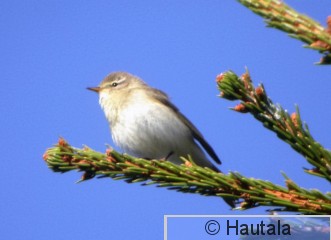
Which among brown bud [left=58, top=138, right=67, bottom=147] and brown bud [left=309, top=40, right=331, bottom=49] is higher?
brown bud [left=309, top=40, right=331, bottom=49]

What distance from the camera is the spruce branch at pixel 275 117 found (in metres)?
2.08

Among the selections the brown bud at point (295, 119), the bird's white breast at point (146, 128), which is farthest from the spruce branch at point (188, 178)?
the bird's white breast at point (146, 128)

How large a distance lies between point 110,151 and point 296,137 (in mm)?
1084

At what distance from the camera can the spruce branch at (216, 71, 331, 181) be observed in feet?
6.82

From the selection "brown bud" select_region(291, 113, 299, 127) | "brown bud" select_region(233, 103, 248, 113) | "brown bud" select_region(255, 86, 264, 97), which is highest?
"brown bud" select_region(255, 86, 264, 97)

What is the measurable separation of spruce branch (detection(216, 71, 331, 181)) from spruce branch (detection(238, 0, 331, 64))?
1.33 ft

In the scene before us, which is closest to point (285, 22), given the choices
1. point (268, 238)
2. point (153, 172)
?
point (268, 238)

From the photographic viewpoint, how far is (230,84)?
2369 millimetres

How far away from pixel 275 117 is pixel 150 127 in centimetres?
430

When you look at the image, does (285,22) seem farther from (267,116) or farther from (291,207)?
(291,207)

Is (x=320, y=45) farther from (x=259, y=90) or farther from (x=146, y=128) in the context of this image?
(x=146, y=128)

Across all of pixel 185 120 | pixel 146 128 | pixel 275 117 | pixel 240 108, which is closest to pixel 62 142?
pixel 240 108

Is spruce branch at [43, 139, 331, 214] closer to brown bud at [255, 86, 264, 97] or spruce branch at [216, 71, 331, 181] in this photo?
spruce branch at [216, 71, 331, 181]

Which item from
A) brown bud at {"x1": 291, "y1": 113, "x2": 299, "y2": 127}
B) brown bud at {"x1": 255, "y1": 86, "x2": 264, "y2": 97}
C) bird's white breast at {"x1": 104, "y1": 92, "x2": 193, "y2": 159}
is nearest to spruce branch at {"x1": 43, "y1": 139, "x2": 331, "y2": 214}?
brown bud at {"x1": 291, "y1": 113, "x2": 299, "y2": 127}
